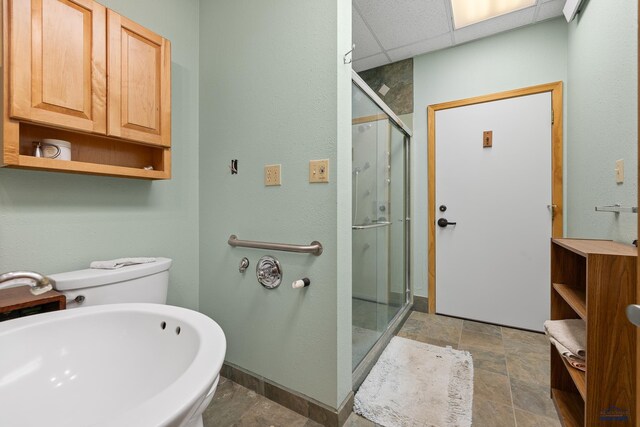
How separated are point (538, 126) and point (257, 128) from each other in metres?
2.25

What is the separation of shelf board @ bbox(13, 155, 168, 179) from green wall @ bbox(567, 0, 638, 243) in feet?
7.24

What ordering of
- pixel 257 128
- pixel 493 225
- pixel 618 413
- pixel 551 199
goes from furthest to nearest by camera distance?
1. pixel 493 225
2. pixel 551 199
3. pixel 257 128
4. pixel 618 413

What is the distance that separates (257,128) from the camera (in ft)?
4.79

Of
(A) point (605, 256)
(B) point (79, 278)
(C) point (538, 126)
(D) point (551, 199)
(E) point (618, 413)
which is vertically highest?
(C) point (538, 126)

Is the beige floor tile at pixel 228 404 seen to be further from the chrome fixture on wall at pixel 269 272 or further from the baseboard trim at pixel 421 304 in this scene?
the baseboard trim at pixel 421 304

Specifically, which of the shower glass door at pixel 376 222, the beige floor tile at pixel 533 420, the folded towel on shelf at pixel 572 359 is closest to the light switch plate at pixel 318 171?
the shower glass door at pixel 376 222

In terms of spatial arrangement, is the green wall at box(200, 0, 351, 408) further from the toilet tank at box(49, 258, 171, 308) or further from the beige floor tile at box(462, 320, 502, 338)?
the beige floor tile at box(462, 320, 502, 338)

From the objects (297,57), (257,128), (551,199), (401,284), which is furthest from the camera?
(401,284)

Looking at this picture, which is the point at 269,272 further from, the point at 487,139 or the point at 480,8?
the point at 480,8

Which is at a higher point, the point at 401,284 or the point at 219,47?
the point at 219,47

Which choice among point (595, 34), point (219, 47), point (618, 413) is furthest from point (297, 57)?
point (618, 413)

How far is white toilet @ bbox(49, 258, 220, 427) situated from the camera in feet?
3.45

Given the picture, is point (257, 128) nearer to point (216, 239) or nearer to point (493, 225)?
point (216, 239)

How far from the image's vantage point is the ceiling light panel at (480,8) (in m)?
1.98
